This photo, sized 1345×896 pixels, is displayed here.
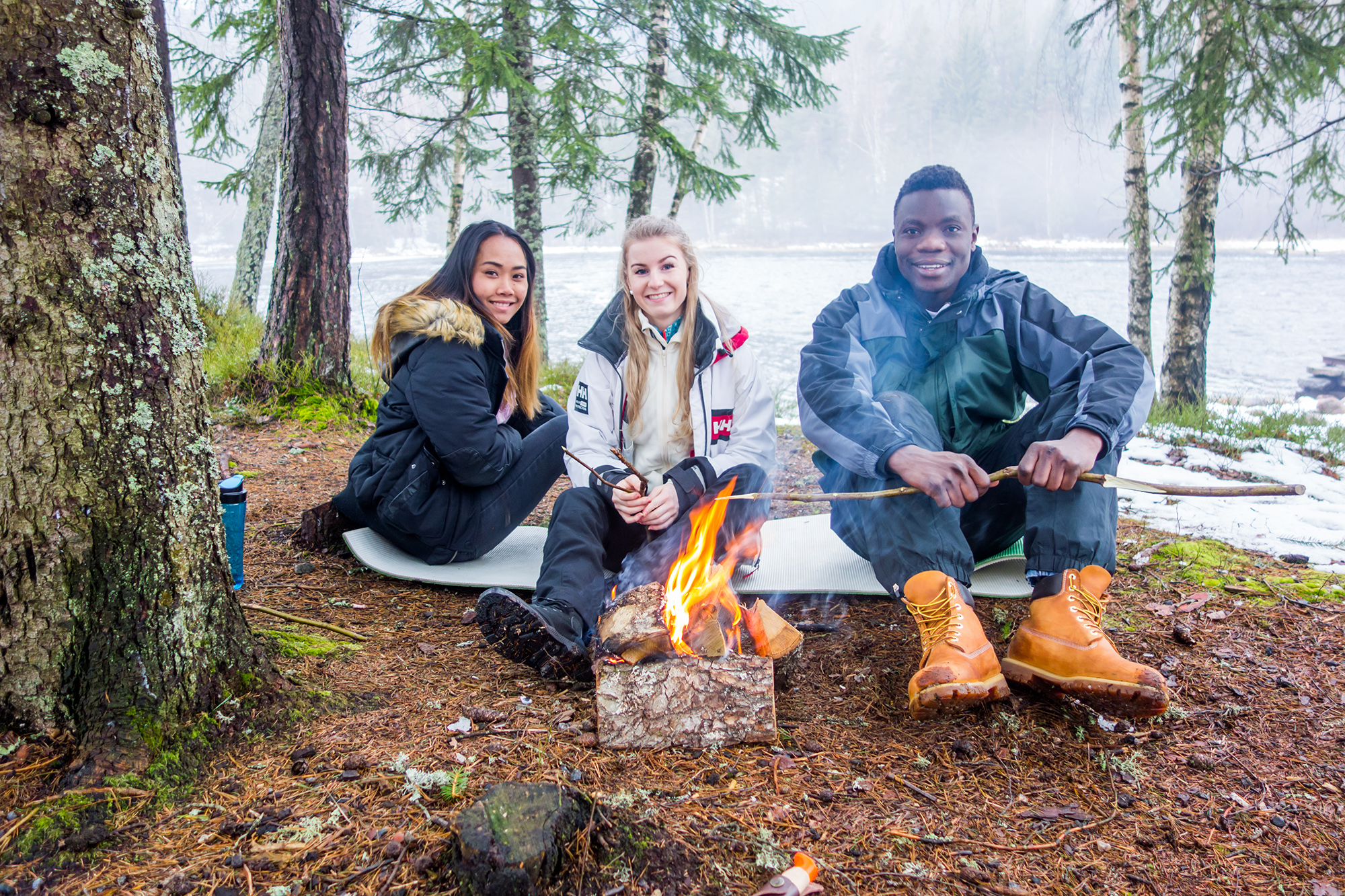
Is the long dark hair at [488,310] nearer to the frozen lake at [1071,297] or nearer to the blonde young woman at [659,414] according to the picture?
the blonde young woman at [659,414]

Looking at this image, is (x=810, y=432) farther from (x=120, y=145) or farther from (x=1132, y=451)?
(x=1132, y=451)

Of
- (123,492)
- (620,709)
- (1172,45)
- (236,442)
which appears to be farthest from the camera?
(1172,45)

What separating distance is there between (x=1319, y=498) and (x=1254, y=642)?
2.68 meters

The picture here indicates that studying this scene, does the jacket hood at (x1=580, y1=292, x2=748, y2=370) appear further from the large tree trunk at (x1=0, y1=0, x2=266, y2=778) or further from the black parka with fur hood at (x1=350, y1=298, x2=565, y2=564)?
the large tree trunk at (x1=0, y1=0, x2=266, y2=778)

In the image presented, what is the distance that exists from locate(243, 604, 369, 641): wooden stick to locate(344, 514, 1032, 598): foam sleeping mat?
0.52 metres

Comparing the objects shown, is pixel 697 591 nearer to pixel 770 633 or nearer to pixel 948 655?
pixel 770 633

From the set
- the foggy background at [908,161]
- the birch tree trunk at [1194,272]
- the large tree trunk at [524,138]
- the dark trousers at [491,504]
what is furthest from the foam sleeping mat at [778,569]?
the foggy background at [908,161]

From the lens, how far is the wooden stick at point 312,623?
2475mm

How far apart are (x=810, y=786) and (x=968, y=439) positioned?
1.54 metres

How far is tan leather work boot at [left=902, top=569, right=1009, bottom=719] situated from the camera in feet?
6.44

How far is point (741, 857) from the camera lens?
4.88 ft

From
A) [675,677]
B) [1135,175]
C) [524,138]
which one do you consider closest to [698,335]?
[675,677]

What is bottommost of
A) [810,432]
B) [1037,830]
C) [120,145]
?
[1037,830]

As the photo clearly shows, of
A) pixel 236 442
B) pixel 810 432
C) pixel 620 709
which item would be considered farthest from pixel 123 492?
pixel 236 442
